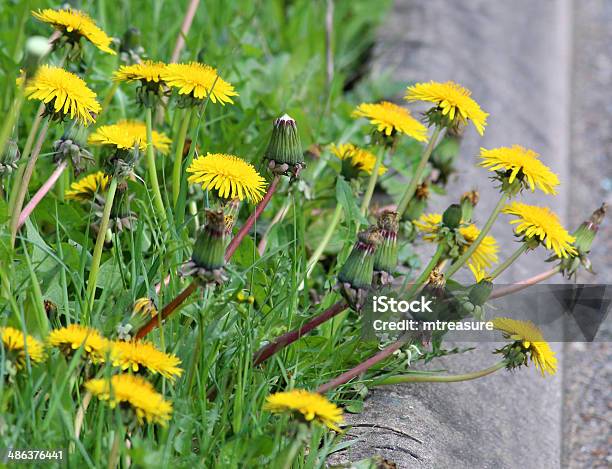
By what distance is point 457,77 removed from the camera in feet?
9.91

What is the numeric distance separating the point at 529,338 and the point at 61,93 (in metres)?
0.79

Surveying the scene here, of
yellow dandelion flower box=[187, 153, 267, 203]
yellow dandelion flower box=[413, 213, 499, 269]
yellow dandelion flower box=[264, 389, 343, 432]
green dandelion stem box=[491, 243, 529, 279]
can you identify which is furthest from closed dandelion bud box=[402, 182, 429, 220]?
yellow dandelion flower box=[264, 389, 343, 432]

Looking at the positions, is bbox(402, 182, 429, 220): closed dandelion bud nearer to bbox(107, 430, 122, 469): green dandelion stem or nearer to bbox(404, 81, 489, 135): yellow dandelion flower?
bbox(404, 81, 489, 135): yellow dandelion flower

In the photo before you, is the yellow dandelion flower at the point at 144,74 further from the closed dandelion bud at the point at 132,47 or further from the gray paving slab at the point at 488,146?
Result: the gray paving slab at the point at 488,146

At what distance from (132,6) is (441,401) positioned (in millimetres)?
1552

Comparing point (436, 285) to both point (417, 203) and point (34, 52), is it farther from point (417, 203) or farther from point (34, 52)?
point (34, 52)

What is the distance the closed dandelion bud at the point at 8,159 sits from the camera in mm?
1463

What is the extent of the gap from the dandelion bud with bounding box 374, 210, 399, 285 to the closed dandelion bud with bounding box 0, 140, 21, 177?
1.86 ft

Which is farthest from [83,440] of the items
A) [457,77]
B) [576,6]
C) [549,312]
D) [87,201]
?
[576,6]

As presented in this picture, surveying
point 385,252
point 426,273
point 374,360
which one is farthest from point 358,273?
point 426,273

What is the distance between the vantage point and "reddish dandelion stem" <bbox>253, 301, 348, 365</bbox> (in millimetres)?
1392

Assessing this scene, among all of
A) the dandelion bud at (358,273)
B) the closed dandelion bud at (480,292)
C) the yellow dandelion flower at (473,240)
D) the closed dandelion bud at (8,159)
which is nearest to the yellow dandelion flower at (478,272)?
the yellow dandelion flower at (473,240)

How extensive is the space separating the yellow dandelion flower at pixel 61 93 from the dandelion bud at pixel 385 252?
466 millimetres

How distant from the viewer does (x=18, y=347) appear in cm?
120
